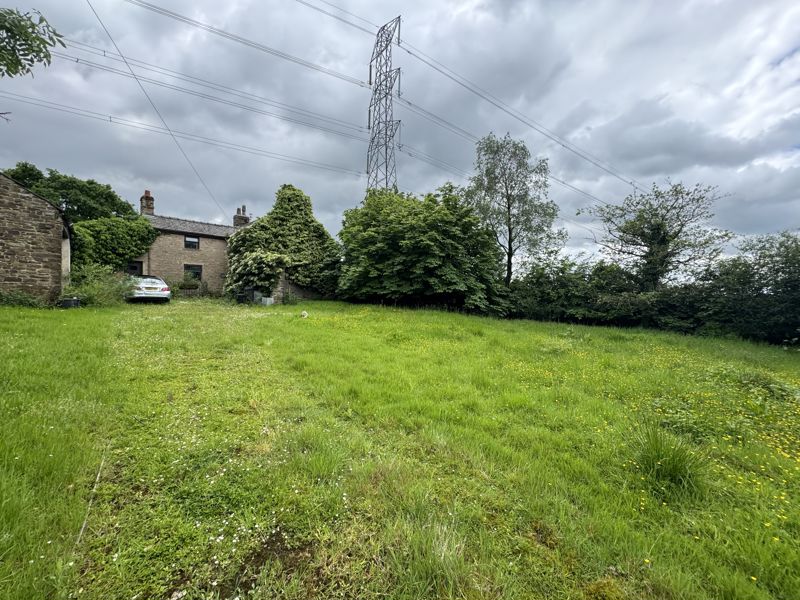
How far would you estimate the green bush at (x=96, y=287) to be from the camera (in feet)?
38.5

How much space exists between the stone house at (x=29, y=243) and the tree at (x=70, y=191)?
19341mm

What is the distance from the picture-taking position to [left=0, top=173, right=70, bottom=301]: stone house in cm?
1051

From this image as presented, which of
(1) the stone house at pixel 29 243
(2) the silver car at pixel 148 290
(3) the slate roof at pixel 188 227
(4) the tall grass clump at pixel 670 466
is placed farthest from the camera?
(3) the slate roof at pixel 188 227

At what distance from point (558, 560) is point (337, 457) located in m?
1.92

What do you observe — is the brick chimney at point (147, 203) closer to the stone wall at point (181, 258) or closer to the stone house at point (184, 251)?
the stone house at point (184, 251)

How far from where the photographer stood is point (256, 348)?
285 inches

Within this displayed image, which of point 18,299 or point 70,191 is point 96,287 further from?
point 70,191

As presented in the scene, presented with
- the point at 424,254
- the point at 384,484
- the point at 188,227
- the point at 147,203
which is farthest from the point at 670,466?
the point at 147,203

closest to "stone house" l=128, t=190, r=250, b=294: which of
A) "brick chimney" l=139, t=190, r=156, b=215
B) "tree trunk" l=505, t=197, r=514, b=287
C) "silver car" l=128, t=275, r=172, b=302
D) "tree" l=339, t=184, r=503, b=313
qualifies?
"brick chimney" l=139, t=190, r=156, b=215

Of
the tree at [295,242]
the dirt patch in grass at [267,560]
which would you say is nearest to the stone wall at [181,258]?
the tree at [295,242]

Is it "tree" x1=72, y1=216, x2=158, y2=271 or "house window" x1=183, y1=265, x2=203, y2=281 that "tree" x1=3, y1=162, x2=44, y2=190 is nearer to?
"tree" x1=72, y1=216, x2=158, y2=271

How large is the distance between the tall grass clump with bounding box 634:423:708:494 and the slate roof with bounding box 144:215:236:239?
28.1 metres

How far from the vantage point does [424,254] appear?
15.1 meters

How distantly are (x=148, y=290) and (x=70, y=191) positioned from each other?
77.6 feet
